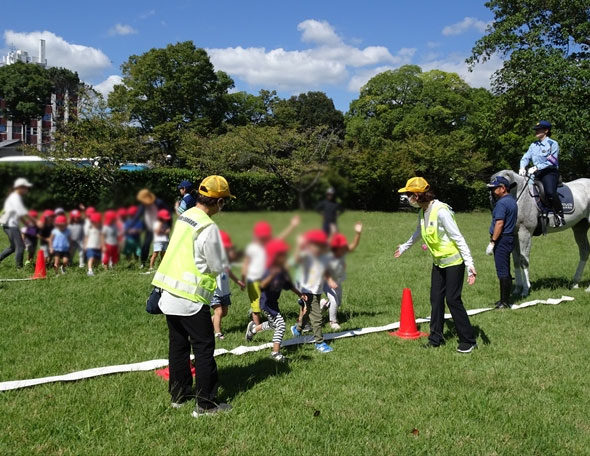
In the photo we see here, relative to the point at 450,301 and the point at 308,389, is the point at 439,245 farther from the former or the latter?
the point at 308,389

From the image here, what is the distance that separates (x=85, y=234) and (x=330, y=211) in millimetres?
996

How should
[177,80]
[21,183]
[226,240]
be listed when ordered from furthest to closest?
[177,80] < [226,240] < [21,183]

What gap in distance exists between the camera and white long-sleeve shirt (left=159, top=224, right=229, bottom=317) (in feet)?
11.0

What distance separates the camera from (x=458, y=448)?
456 centimetres

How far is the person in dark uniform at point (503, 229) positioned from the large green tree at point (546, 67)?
761 inches

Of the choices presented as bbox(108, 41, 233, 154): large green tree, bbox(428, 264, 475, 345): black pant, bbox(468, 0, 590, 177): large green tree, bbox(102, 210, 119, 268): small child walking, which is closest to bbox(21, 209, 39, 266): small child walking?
bbox(102, 210, 119, 268): small child walking

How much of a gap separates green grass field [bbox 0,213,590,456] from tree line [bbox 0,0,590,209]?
21.5 inches

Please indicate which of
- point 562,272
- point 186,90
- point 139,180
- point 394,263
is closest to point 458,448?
point 139,180

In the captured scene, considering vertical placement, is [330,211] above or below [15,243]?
above

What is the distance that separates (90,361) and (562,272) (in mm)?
12111

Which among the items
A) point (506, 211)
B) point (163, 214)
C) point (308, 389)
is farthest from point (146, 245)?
point (506, 211)

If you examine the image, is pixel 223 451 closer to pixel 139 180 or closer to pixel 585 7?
pixel 139 180

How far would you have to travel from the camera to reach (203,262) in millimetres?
4457

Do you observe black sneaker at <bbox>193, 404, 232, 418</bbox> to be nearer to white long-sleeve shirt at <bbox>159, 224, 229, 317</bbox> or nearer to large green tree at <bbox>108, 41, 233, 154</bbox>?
white long-sleeve shirt at <bbox>159, 224, 229, 317</bbox>
